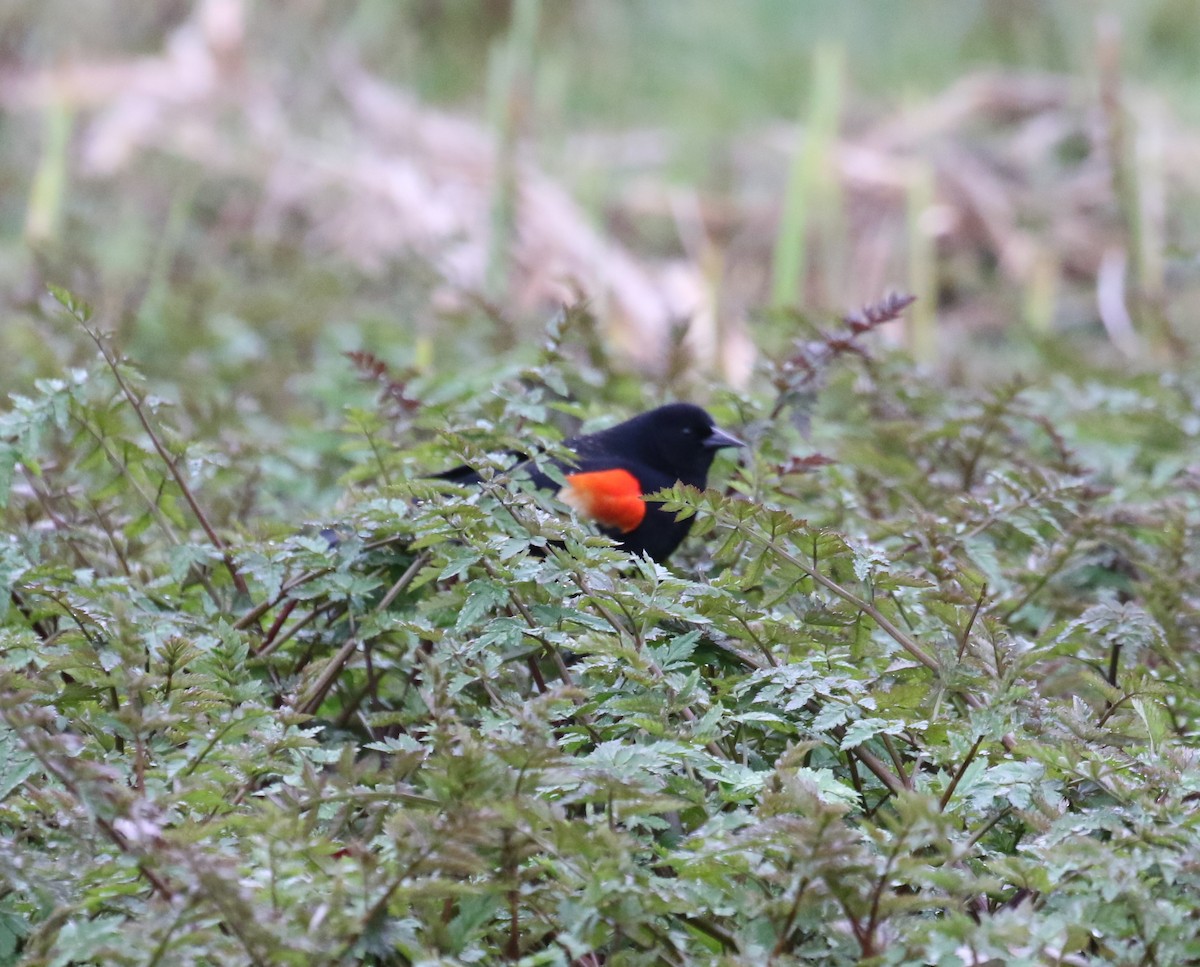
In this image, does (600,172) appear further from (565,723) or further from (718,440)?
(565,723)

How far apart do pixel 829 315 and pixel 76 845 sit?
3.36 m

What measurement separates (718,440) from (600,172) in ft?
17.8

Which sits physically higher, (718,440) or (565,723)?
(565,723)

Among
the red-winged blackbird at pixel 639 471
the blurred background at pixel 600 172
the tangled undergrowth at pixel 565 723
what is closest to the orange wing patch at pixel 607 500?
the red-winged blackbird at pixel 639 471

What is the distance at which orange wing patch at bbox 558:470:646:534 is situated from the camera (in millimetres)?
3508

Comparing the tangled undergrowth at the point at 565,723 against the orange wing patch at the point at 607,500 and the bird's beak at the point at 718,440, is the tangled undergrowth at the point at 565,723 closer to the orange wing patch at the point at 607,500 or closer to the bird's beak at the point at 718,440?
the orange wing patch at the point at 607,500

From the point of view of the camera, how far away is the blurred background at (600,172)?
6.67 metres

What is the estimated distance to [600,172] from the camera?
903cm

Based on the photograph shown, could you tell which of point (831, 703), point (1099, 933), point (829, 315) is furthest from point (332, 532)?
point (829, 315)

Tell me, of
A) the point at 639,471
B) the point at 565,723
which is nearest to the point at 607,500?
the point at 639,471

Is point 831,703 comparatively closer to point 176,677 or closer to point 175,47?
point 176,677

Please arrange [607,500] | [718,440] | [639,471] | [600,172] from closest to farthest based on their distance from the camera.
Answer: [607,500] < [639,471] < [718,440] < [600,172]

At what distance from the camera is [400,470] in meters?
3.21

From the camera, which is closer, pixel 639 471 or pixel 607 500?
pixel 607 500
